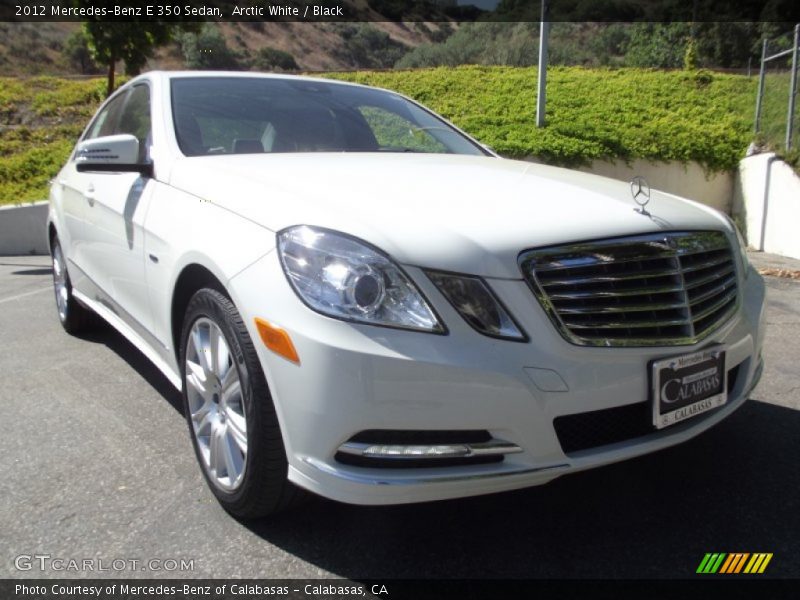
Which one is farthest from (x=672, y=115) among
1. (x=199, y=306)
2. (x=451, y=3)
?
(x=451, y=3)

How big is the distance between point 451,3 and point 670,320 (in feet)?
123

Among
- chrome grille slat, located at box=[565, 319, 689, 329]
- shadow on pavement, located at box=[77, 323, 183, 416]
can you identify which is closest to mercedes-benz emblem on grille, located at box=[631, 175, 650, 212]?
chrome grille slat, located at box=[565, 319, 689, 329]

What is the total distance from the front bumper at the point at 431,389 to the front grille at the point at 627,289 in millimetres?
61

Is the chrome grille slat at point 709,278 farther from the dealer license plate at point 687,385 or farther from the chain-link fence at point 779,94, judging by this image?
the chain-link fence at point 779,94

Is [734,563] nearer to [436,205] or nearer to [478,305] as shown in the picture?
[478,305]

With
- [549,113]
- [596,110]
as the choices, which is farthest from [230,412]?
[596,110]

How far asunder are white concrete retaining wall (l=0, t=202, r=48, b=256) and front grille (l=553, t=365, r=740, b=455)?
34.3 feet

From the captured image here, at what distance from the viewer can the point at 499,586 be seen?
2.00m

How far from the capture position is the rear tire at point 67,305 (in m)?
4.54

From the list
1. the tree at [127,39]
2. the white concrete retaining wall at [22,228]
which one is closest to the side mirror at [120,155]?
the white concrete retaining wall at [22,228]

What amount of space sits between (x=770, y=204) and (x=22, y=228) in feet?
35.3

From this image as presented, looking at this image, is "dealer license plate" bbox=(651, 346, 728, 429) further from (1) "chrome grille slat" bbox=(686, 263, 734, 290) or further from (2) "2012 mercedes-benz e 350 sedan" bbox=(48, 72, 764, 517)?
(1) "chrome grille slat" bbox=(686, 263, 734, 290)

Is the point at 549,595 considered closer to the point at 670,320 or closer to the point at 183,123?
the point at 670,320

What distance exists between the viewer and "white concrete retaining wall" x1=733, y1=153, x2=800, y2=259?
8.41 meters
